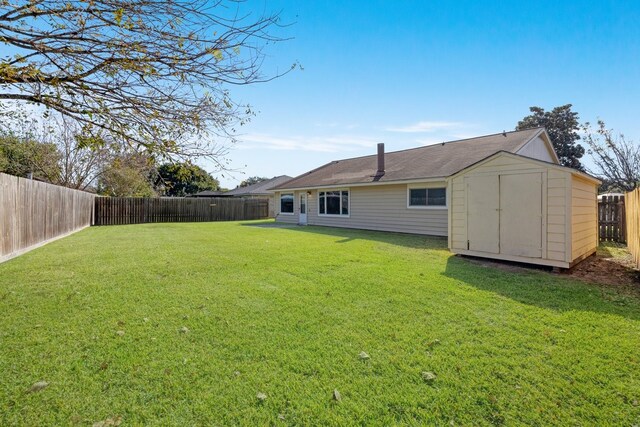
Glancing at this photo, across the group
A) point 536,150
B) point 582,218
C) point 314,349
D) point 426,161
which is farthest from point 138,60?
point 536,150

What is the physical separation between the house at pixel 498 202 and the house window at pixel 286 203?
689 centimetres

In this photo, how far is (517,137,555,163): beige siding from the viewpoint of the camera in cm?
1250

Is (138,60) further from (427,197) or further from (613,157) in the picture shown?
(613,157)

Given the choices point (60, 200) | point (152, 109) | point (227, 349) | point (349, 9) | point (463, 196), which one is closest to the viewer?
point (227, 349)

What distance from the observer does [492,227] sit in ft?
24.7

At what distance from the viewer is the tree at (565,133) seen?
27.0 meters

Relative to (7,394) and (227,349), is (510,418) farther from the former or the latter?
(7,394)

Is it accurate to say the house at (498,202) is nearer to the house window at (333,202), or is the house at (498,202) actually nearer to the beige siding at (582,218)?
the beige siding at (582,218)

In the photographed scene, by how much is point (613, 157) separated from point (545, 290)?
2119 centimetres

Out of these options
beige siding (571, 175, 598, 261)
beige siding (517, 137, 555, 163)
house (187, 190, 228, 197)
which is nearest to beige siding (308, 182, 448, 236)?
beige siding (517, 137, 555, 163)

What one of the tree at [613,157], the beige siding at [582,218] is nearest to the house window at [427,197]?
the beige siding at [582,218]

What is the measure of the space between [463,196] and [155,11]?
7334 mm

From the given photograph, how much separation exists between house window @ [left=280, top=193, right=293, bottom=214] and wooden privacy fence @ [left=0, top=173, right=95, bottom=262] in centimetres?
1128

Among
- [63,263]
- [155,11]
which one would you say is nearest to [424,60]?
[155,11]
